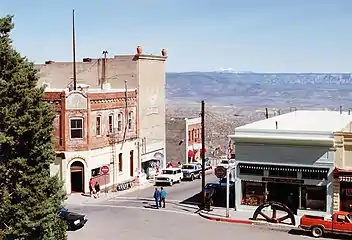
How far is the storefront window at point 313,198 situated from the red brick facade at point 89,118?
1651cm

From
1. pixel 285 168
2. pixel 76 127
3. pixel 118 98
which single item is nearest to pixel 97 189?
pixel 76 127

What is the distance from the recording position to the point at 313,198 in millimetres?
32812

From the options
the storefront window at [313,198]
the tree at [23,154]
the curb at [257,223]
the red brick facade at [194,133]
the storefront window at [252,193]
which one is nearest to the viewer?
the tree at [23,154]

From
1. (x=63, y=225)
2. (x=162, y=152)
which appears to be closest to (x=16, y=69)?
(x=63, y=225)

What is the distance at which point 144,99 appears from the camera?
50.8 meters

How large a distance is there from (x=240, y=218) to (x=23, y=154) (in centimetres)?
1343

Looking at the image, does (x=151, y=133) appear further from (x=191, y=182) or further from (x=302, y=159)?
(x=302, y=159)

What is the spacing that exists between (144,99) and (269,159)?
19.5 m

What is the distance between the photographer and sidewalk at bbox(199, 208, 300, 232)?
3071 cm

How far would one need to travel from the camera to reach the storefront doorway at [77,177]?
140ft

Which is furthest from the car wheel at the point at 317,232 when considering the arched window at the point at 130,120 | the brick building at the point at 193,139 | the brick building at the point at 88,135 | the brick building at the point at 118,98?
the brick building at the point at 193,139

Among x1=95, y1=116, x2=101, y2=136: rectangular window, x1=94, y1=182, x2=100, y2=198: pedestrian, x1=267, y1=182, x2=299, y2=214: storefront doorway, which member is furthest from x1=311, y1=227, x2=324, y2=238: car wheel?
x1=95, y1=116, x2=101, y2=136: rectangular window

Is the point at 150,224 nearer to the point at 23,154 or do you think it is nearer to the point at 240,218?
the point at 240,218

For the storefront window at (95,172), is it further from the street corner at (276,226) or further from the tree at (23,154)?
the tree at (23,154)
